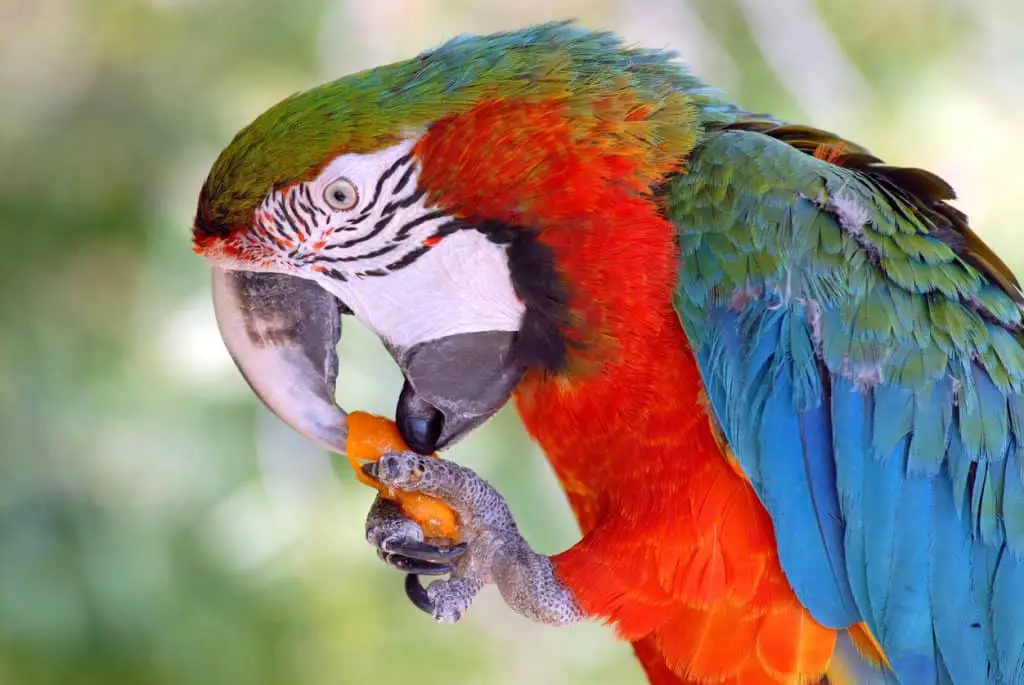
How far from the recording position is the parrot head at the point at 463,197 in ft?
4.57

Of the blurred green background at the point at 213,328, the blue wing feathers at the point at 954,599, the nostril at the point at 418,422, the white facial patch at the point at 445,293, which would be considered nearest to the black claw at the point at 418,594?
the nostril at the point at 418,422

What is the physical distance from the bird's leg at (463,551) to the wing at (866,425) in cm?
32

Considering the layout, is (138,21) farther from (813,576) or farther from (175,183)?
(813,576)

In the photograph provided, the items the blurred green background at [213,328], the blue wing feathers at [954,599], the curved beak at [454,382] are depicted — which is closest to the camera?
the blue wing feathers at [954,599]

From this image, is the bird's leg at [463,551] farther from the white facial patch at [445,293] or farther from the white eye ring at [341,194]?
the white eye ring at [341,194]

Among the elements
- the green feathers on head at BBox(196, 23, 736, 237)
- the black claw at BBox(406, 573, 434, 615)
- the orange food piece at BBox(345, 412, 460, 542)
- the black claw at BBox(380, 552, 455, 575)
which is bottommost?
the black claw at BBox(406, 573, 434, 615)

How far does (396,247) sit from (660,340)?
14.7 inches

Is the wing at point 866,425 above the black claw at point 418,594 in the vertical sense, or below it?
above

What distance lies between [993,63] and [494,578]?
5.98 ft

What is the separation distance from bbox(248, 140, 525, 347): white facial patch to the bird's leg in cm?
19

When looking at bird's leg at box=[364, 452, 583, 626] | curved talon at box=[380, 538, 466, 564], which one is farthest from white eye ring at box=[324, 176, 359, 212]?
curved talon at box=[380, 538, 466, 564]

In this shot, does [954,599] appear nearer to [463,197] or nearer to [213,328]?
[463,197]

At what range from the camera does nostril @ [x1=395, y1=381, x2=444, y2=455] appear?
1498mm

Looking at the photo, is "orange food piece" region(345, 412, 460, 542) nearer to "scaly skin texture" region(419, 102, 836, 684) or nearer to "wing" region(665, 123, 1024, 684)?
"scaly skin texture" region(419, 102, 836, 684)
